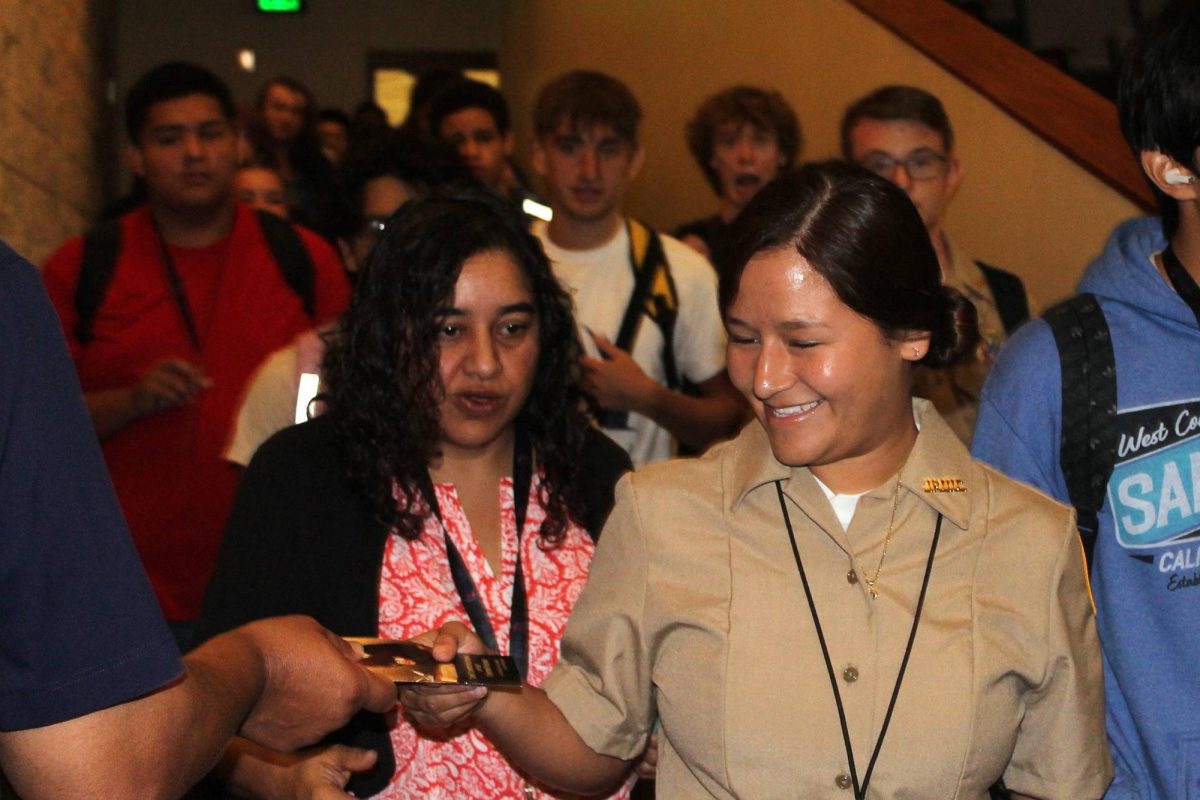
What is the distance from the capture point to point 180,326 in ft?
13.6

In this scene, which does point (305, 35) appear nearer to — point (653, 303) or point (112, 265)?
point (112, 265)

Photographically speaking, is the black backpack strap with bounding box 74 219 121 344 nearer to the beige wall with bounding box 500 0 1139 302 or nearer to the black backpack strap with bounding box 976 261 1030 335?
the black backpack strap with bounding box 976 261 1030 335

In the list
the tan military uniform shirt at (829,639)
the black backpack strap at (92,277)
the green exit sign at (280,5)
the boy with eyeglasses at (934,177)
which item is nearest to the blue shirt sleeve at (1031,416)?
the tan military uniform shirt at (829,639)

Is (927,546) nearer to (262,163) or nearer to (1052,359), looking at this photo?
(1052,359)

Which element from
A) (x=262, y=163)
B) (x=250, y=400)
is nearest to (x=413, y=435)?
(x=250, y=400)

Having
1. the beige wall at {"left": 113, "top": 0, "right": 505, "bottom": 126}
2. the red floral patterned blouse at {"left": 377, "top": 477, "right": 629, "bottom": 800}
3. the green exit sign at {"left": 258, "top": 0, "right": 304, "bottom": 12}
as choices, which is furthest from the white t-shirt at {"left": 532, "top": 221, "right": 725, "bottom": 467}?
the beige wall at {"left": 113, "top": 0, "right": 505, "bottom": 126}

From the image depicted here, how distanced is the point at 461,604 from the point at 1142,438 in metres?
1.18

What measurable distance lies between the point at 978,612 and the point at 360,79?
1487 cm

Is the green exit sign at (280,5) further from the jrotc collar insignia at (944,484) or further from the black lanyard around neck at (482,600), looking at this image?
the jrotc collar insignia at (944,484)

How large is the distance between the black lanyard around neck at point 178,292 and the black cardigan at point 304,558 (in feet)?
5.04

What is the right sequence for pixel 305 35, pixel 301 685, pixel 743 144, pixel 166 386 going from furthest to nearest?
pixel 305 35, pixel 743 144, pixel 166 386, pixel 301 685

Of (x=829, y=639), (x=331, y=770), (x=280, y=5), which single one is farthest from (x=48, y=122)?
(x=829, y=639)

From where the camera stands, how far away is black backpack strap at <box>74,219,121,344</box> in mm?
4125

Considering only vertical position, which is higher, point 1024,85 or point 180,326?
point 1024,85
